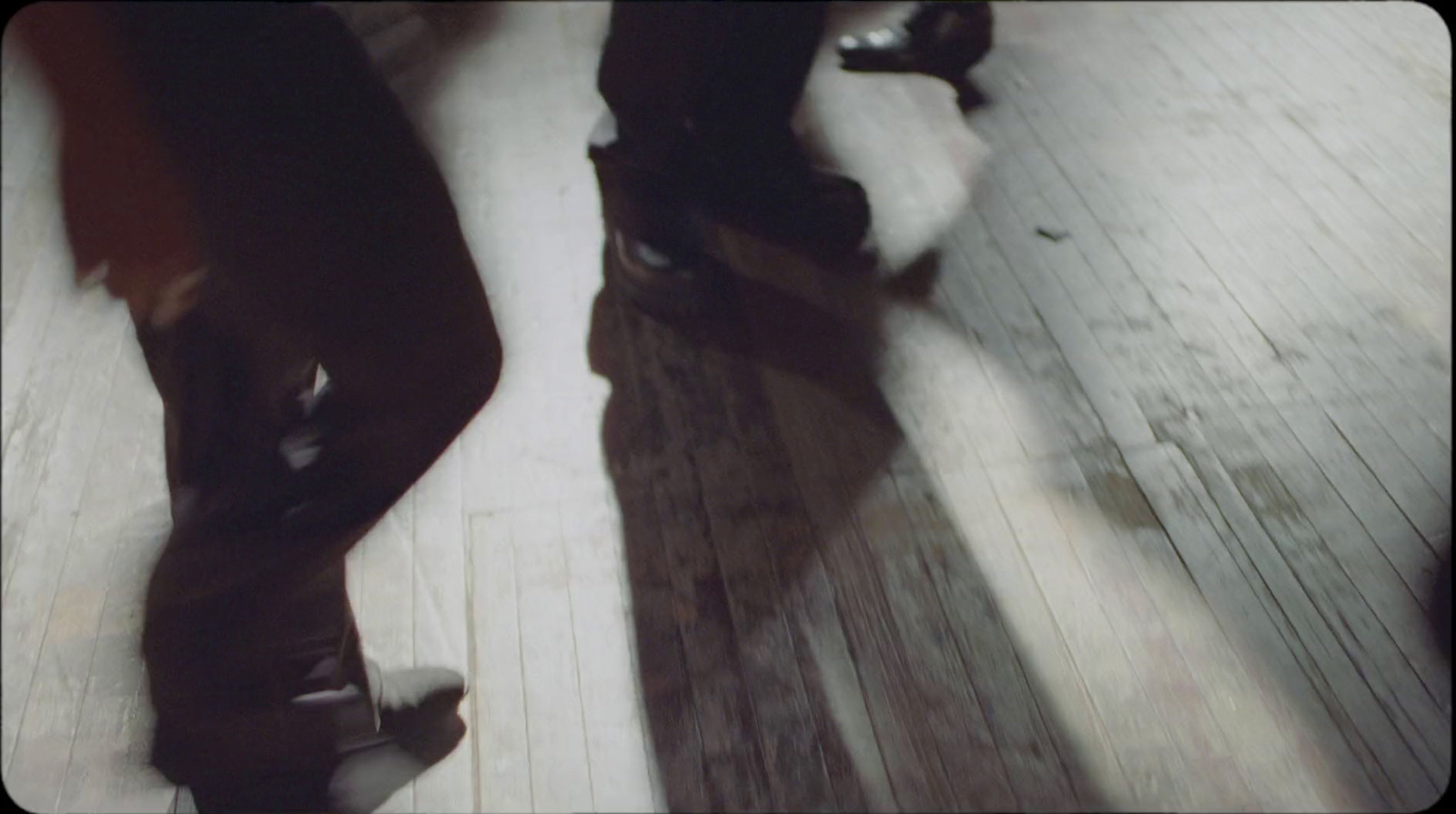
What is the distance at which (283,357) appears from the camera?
35.5 inches

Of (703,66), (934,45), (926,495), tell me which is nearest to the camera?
(926,495)

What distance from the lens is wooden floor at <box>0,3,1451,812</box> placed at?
979 millimetres

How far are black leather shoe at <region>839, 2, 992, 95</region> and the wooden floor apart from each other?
24 cm

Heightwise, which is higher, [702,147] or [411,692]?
[702,147]

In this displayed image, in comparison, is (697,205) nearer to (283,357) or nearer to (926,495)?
(926,495)

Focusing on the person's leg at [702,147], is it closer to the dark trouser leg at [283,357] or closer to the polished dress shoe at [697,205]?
the polished dress shoe at [697,205]

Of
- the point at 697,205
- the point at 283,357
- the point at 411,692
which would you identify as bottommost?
the point at 411,692

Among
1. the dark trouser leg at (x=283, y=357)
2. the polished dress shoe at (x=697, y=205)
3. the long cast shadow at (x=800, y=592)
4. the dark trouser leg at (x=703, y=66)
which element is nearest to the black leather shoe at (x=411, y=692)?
the dark trouser leg at (x=283, y=357)

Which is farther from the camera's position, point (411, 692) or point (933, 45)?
point (933, 45)

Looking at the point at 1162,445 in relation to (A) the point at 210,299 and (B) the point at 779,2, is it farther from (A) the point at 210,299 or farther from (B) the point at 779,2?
(A) the point at 210,299

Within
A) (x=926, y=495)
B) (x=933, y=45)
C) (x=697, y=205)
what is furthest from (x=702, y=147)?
(x=933, y=45)

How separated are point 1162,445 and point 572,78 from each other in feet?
4.28

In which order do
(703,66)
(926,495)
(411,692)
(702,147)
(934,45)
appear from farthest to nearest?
1. (934,45)
2. (702,147)
3. (703,66)
4. (926,495)
5. (411,692)

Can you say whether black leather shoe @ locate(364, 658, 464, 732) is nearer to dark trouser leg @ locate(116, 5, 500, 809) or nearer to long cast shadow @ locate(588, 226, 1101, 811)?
dark trouser leg @ locate(116, 5, 500, 809)
